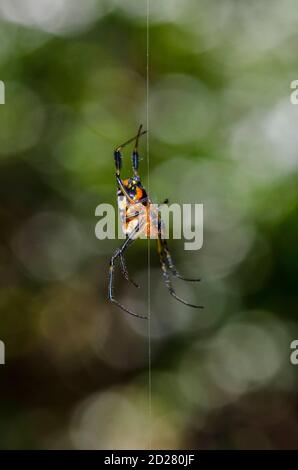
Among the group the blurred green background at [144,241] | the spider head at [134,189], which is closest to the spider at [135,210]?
the spider head at [134,189]

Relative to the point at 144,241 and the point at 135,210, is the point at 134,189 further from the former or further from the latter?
the point at 144,241

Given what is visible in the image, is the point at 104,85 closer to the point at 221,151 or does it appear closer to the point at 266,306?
the point at 221,151

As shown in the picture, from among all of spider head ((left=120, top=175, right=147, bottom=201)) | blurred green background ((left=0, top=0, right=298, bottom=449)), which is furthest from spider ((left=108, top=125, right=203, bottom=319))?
blurred green background ((left=0, top=0, right=298, bottom=449))

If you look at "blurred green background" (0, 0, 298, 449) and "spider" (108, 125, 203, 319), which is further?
"blurred green background" (0, 0, 298, 449)

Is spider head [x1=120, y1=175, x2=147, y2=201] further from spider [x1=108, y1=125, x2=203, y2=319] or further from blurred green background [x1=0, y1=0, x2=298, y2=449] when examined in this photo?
blurred green background [x1=0, y1=0, x2=298, y2=449]

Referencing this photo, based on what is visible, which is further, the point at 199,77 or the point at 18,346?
the point at 18,346

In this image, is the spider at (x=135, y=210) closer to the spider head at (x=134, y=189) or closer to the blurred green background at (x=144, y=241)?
the spider head at (x=134, y=189)

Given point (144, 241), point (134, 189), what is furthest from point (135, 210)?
point (144, 241)

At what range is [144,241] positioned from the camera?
4742mm

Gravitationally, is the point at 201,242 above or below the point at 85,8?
below

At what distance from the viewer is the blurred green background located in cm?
479

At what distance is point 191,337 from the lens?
5.26 metres

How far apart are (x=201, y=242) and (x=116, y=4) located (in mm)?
2308

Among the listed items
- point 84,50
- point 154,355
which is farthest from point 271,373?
point 84,50
